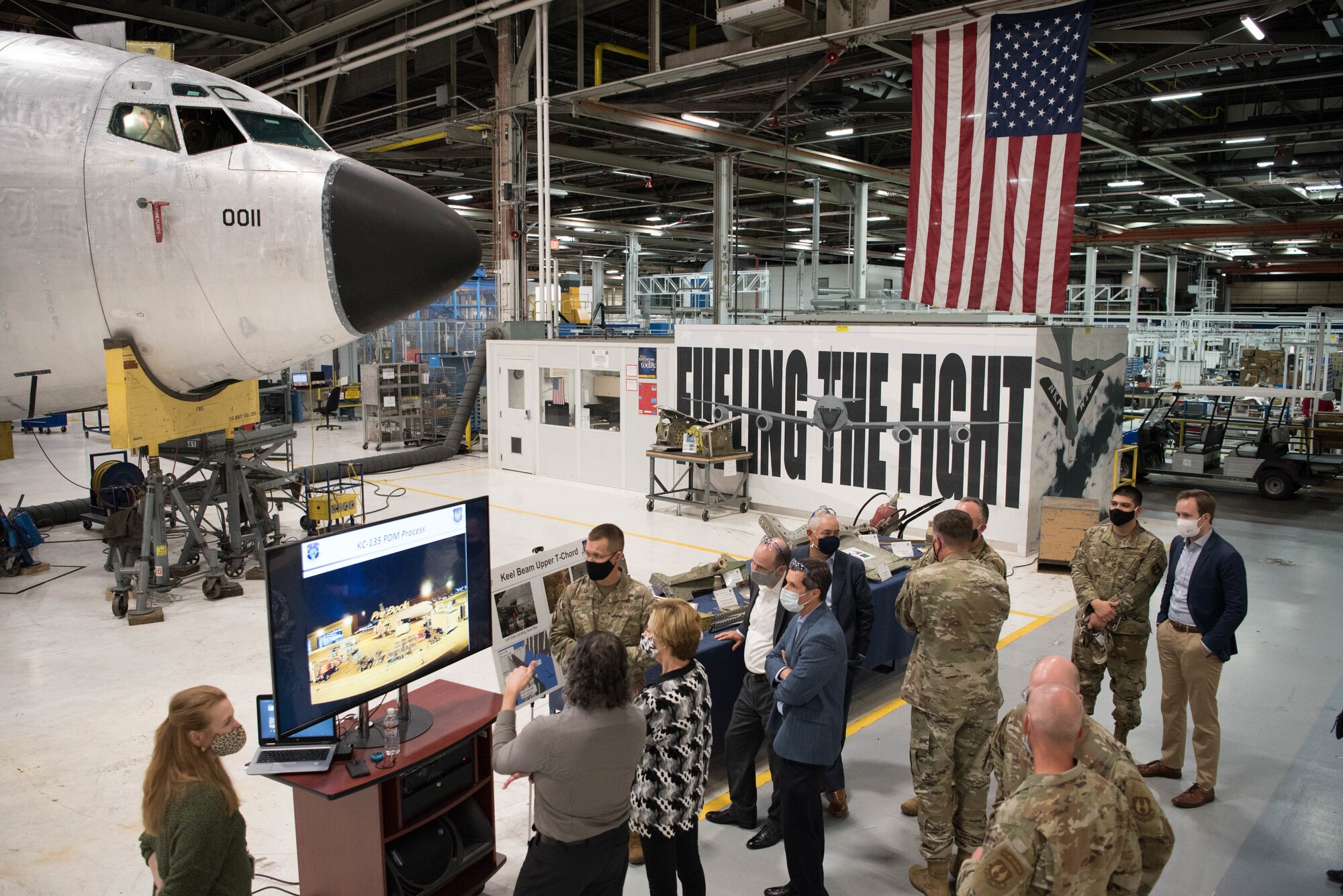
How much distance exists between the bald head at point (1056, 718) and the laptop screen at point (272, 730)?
9.50 ft

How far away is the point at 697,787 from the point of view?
3920 mm

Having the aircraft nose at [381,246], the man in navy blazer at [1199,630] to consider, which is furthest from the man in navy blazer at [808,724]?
the aircraft nose at [381,246]

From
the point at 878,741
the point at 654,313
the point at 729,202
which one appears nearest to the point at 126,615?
the point at 878,741

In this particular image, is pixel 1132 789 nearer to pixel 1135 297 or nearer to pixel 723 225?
pixel 723 225

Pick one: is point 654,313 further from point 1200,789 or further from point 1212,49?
point 1200,789

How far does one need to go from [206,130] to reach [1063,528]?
9.87 meters

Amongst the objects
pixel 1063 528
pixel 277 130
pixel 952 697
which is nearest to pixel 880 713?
pixel 952 697

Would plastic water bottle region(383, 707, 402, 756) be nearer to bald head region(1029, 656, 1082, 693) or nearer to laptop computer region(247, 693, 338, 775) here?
laptop computer region(247, 693, 338, 775)

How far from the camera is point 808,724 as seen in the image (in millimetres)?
4188

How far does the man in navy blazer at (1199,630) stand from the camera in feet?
17.5

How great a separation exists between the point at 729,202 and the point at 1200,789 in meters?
15.2

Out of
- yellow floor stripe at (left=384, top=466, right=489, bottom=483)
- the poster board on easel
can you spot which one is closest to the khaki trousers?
the poster board on easel

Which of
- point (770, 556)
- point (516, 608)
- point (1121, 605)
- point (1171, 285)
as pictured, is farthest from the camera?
point (1171, 285)

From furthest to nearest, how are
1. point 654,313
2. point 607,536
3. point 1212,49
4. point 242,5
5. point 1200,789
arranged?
point 654,313 → point 242,5 → point 1212,49 → point 1200,789 → point 607,536
